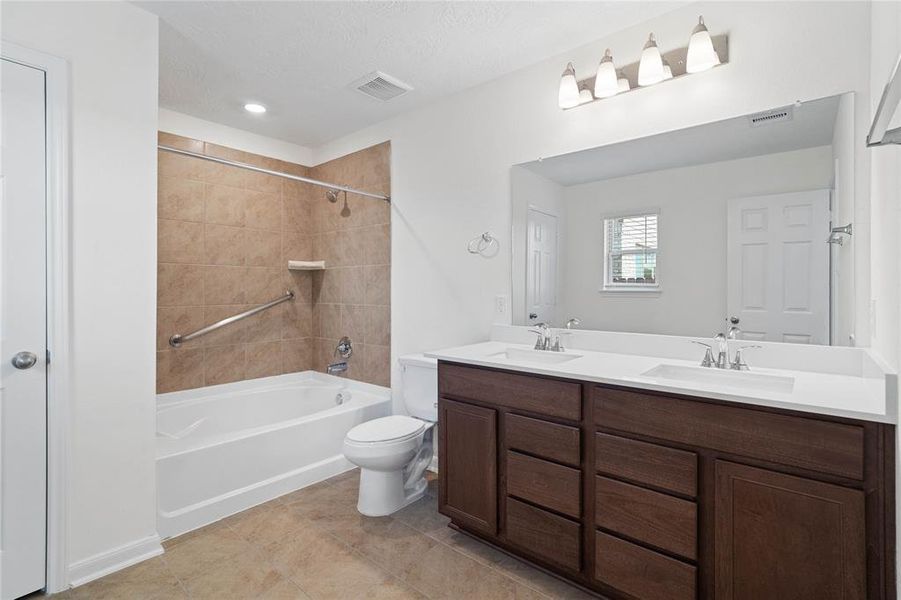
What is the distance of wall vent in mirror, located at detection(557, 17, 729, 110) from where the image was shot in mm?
1823

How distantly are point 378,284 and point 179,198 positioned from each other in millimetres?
1504

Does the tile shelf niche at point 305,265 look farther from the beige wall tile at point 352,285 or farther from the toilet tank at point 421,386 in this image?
the toilet tank at point 421,386

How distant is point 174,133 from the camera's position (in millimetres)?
3139

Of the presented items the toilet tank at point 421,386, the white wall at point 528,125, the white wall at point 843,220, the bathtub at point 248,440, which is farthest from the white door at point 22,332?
the white wall at point 843,220

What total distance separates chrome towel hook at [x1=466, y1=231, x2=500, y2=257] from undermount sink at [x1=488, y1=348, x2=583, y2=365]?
0.62 metres

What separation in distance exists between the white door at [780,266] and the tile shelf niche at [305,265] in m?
2.96

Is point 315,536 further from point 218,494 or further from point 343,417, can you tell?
point 343,417

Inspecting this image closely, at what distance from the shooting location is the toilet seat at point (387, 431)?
7.82ft

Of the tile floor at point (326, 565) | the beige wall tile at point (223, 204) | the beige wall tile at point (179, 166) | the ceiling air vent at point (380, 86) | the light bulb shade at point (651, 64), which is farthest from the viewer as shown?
the beige wall tile at point (223, 204)

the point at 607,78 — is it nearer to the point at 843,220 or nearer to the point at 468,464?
the point at 843,220

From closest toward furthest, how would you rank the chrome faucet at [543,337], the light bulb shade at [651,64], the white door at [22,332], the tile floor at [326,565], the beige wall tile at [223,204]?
the white door at [22,332] < the tile floor at [326,565] < the light bulb shade at [651,64] < the chrome faucet at [543,337] < the beige wall tile at [223,204]

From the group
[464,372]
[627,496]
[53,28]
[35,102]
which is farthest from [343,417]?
[53,28]

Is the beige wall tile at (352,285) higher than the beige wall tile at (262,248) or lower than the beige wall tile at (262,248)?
lower

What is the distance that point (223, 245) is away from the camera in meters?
3.40
